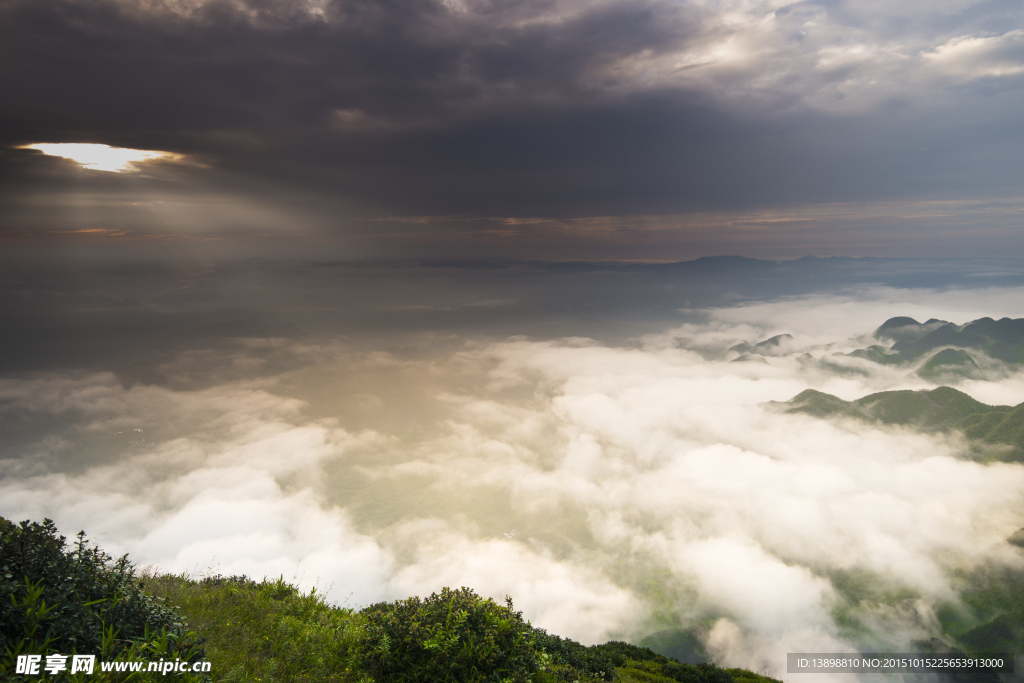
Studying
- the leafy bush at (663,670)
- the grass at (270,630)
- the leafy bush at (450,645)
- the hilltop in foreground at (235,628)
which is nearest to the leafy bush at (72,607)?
the hilltop in foreground at (235,628)

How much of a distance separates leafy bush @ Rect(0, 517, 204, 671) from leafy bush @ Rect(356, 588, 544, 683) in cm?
404

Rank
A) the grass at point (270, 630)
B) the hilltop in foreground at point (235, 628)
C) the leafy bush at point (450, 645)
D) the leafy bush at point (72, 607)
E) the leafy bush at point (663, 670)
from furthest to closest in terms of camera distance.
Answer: the leafy bush at point (663, 670) → the grass at point (270, 630) → the leafy bush at point (450, 645) → the hilltop in foreground at point (235, 628) → the leafy bush at point (72, 607)

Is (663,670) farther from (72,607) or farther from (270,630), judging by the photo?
(72,607)

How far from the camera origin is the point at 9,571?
24.2ft

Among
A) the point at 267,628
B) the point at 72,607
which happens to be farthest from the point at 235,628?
the point at 72,607

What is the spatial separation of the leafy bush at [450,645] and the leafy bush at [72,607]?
4.04 m

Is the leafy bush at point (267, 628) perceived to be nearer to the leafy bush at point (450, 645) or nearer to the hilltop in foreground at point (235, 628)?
the hilltop in foreground at point (235, 628)

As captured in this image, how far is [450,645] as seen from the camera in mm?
10656

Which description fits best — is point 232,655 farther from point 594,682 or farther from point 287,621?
point 594,682

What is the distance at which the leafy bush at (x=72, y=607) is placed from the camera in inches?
285

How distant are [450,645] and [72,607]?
726cm

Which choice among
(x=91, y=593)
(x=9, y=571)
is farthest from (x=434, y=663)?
(x=9, y=571)

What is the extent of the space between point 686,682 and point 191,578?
56.0 meters

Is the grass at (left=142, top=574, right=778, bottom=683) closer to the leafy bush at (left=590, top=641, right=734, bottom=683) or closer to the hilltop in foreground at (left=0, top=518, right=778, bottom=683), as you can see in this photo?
the hilltop in foreground at (left=0, top=518, right=778, bottom=683)
